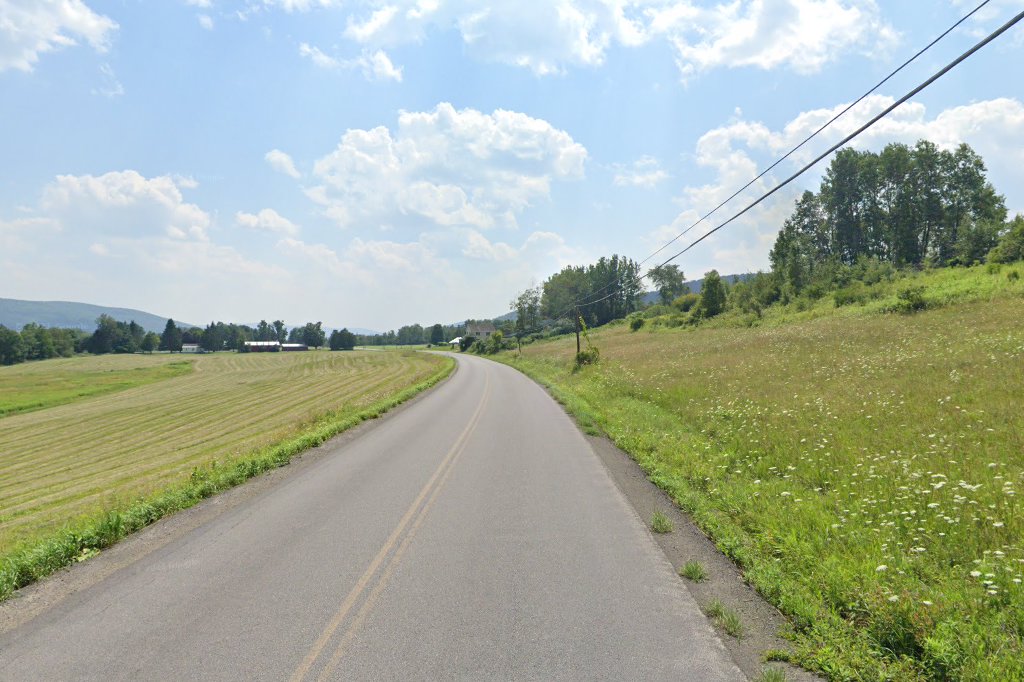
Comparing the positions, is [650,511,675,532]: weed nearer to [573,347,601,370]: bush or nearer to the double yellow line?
the double yellow line

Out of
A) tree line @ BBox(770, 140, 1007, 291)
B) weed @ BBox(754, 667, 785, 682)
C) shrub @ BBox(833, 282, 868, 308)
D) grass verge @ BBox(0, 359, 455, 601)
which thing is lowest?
grass verge @ BBox(0, 359, 455, 601)

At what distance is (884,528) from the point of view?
20.8ft

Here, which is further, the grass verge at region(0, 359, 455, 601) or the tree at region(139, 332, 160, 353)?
the tree at region(139, 332, 160, 353)

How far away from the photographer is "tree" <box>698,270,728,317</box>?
7338 cm

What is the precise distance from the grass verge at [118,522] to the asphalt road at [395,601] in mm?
1090

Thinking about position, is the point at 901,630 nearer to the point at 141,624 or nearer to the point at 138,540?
the point at 141,624

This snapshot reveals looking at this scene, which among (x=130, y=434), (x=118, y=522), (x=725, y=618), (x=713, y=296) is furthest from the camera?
(x=713, y=296)

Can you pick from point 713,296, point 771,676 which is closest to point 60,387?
point 771,676

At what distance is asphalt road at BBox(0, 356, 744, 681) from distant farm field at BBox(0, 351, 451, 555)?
5683 mm

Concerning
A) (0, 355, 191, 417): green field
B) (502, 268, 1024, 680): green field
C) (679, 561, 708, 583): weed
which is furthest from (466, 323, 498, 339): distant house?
(679, 561, 708, 583): weed

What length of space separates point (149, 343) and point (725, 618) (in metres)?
207

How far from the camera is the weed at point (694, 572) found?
19.8ft

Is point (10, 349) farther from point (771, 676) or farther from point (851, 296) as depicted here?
point (771, 676)

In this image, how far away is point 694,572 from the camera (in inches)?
239
